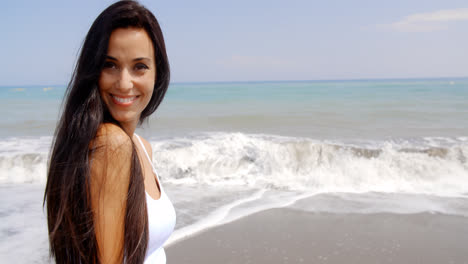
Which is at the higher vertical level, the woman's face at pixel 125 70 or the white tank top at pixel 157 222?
the woman's face at pixel 125 70

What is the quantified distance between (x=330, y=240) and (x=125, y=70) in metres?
3.93

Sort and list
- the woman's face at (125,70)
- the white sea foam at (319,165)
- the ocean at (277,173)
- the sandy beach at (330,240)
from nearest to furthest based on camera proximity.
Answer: the woman's face at (125,70) → the sandy beach at (330,240) → the ocean at (277,173) → the white sea foam at (319,165)

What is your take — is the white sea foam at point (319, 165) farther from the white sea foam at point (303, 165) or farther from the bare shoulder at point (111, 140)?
the bare shoulder at point (111, 140)

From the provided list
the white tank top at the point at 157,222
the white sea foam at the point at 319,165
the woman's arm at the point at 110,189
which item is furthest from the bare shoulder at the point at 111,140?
the white sea foam at the point at 319,165

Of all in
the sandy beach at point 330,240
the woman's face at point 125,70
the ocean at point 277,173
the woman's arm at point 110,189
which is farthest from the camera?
the ocean at point 277,173

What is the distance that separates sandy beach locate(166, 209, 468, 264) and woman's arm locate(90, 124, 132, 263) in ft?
10.2

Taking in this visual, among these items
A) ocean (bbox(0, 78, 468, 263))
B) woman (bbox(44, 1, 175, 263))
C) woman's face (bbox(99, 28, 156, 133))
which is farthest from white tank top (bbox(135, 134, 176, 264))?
A: ocean (bbox(0, 78, 468, 263))

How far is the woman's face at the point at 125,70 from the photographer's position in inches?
48.2

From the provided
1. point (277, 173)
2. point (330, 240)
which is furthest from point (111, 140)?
point (277, 173)

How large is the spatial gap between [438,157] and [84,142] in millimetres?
9887

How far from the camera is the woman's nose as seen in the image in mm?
1238

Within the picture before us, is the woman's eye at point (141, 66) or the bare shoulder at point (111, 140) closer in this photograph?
the bare shoulder at point (111, 140)

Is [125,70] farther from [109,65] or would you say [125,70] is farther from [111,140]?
[111,140]

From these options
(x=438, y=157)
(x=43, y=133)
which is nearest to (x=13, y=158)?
(x=43, y=133)
